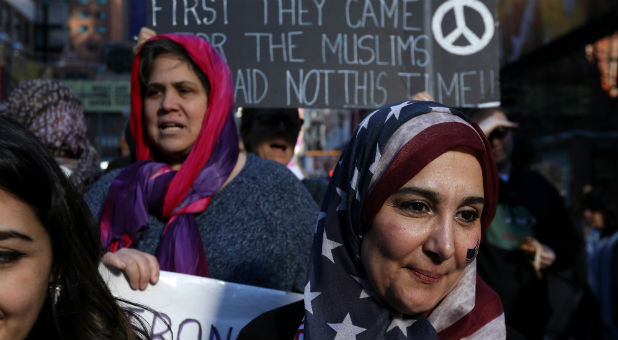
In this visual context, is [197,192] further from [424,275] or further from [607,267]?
[607,267]

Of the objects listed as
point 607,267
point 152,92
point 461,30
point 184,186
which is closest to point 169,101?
point 152,92

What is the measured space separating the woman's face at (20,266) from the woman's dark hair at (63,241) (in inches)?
1.5

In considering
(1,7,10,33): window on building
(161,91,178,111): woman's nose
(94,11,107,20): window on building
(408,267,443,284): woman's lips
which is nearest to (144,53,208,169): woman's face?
(161,91,178,111): woman's nose

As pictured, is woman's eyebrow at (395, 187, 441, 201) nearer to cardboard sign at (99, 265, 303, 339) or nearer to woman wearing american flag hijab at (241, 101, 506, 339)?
woman wearing american flag hijab at (241, 101, 506, 339)

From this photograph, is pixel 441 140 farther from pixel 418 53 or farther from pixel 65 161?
pixel 65 161

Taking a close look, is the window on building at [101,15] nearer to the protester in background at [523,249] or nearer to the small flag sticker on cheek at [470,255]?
the protester in background at [523,249]

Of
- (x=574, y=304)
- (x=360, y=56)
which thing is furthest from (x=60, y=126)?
(x=574, y=304)

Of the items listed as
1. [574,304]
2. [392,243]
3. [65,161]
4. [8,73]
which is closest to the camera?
[392,243]

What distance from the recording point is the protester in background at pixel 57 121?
3.21 meters

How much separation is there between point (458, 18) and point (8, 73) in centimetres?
1799

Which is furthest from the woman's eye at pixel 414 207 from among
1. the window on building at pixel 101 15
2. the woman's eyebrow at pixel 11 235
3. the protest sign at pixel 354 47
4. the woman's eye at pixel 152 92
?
the window on building at pixel 101 15

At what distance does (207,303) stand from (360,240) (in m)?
0.79

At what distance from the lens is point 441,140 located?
182 centimetres

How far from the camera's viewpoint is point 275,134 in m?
3.84
